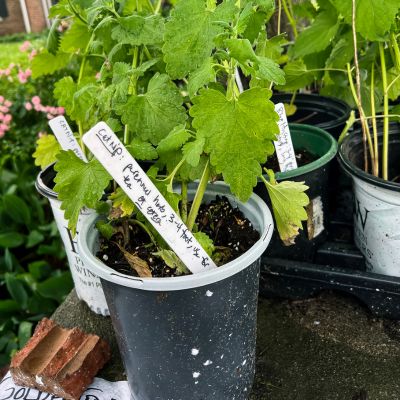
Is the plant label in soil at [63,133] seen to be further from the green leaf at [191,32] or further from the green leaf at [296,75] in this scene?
the green leaf at [296,75]

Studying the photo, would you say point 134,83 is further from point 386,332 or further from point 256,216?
point 386,332

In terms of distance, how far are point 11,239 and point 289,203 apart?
3.49ft

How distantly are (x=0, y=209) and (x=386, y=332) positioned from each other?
1.25 m

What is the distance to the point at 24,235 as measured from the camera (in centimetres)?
163

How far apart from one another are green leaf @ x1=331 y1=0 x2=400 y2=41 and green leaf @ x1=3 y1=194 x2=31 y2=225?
3.79 ft

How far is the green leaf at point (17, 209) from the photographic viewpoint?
1.57 meters

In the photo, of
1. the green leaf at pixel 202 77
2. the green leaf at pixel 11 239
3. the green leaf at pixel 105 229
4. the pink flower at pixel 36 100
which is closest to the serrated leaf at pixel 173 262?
the green leaf at pixel 105 229

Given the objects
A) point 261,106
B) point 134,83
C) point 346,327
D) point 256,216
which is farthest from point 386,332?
point 134,83

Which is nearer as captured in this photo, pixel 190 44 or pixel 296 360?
pixel 190 44

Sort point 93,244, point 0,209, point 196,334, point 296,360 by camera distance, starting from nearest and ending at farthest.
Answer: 1. point 196,334
2. point 93,244
3. point 296,360
4. point 0,209

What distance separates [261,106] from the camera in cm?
72

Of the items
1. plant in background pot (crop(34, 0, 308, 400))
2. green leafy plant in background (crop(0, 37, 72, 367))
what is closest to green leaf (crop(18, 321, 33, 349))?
green leafy plant in background (crop(0, 37, 72, 367))

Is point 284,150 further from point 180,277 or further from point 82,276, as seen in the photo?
point 82,276

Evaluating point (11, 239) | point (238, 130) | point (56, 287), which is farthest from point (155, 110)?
point (11, 239)
